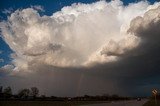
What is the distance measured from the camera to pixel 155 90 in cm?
5812

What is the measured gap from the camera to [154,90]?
2291 inches

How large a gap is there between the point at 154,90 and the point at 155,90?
21 cm
